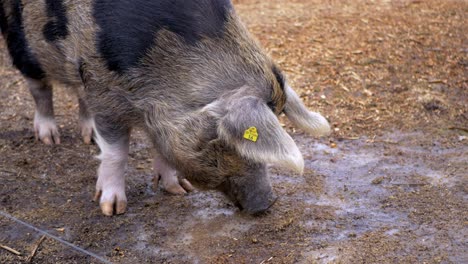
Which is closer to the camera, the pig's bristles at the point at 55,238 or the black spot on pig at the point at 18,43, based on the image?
the pig's bristles at the point at 55,238

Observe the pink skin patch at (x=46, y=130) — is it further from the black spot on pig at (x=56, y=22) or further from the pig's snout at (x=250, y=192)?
the pig's snout at (x=250, y=192)

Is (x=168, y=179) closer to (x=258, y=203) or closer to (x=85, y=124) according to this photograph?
(x=258, y=203)

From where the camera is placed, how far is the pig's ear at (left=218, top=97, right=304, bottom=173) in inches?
141

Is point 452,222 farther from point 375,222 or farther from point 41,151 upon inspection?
point 41,151

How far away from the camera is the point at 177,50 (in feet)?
13.4

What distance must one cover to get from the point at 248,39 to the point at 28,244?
1.76 m

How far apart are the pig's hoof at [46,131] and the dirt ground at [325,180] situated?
0.08 m

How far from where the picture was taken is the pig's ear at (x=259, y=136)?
11.7ft

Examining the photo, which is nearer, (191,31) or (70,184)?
(191,31)

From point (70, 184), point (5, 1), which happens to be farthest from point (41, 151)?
point (5, 1)

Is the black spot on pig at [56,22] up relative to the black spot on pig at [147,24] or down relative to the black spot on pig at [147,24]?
down

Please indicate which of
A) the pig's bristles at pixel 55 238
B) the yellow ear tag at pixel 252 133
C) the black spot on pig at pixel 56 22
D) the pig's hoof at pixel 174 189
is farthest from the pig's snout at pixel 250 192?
the black spot on pig at pixel 56 22

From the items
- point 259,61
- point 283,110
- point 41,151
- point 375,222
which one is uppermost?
point 259,61

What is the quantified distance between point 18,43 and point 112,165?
1.32 metres
